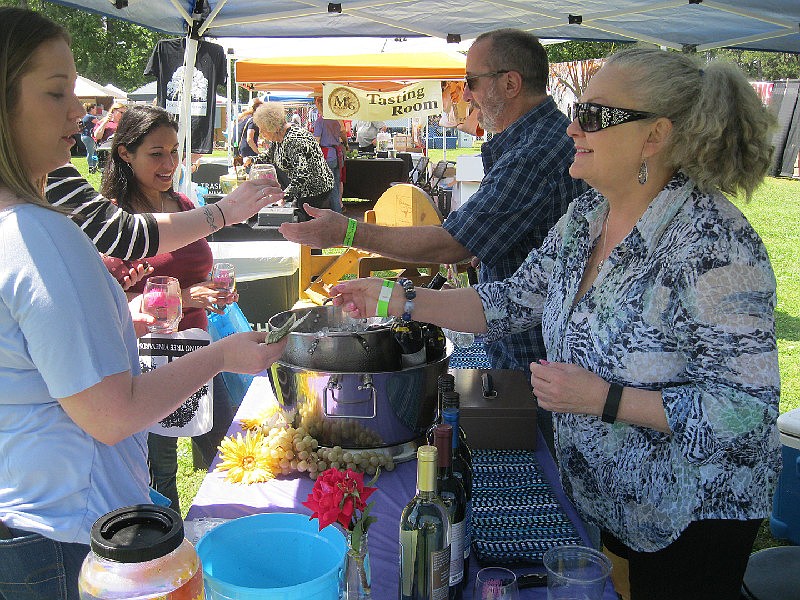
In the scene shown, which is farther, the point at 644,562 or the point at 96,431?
the point at 644,562

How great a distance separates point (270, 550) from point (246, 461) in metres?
0.70

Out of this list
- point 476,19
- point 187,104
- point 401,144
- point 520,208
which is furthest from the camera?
point 401,144

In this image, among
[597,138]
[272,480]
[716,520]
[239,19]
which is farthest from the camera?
[239,19]

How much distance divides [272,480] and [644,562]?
0.93 meters

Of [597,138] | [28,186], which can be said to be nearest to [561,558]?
[597,138]

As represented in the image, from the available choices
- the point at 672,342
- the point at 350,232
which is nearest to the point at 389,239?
the point at 350,232

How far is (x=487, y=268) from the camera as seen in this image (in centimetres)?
269

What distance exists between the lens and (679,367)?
1578 millimetres

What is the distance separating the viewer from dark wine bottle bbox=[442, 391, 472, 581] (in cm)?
132

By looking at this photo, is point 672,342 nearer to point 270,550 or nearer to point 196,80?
point 270,550

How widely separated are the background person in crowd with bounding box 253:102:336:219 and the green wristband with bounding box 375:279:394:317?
5.78m

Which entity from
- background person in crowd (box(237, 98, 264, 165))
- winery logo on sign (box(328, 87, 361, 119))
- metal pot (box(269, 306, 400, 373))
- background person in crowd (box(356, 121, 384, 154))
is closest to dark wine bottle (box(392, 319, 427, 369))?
metal pot (box(269, 306, 400, 373))

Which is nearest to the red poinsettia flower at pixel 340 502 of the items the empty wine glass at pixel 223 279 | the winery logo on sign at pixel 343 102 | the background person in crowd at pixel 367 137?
the empty wine glass at pixel 223 279

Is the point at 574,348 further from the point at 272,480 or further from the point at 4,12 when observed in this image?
the point at 4,12
